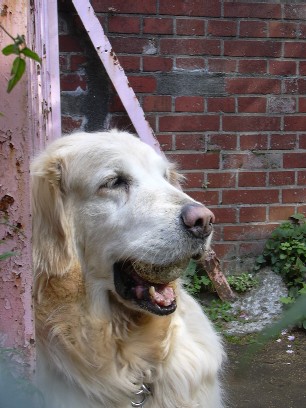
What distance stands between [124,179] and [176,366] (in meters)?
0.76

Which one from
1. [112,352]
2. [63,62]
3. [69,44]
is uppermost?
[69,44]

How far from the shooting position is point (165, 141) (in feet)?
15.1

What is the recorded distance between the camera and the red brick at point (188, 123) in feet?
15.1

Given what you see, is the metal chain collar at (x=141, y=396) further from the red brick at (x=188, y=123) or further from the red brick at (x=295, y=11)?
the red brick at (x=295, y=11)

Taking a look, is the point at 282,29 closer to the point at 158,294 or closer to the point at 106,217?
the point at 106,217

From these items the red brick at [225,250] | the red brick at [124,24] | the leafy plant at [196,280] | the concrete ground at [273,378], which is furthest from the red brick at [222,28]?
the concrete ground at [273,378]

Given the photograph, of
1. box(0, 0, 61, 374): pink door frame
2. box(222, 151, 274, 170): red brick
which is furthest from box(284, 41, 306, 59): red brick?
box(0, 0, 61, 374): pink door frame

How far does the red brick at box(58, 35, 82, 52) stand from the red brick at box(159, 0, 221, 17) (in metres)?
0.65

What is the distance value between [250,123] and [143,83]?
2.91ft

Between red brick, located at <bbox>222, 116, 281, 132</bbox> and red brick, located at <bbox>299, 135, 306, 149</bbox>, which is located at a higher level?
red brick, located at <bbox>222, 116, 281, 132</bbox>

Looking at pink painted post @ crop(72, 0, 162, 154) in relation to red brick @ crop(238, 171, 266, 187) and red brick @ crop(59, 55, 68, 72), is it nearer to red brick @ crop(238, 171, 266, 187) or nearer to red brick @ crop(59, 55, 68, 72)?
red brick @ crop(59, 55, 68, 72)

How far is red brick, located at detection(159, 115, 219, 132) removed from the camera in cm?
459

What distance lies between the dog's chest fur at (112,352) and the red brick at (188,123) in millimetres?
2348

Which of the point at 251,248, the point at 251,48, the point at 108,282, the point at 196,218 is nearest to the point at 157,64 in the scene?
the point at 251,48
